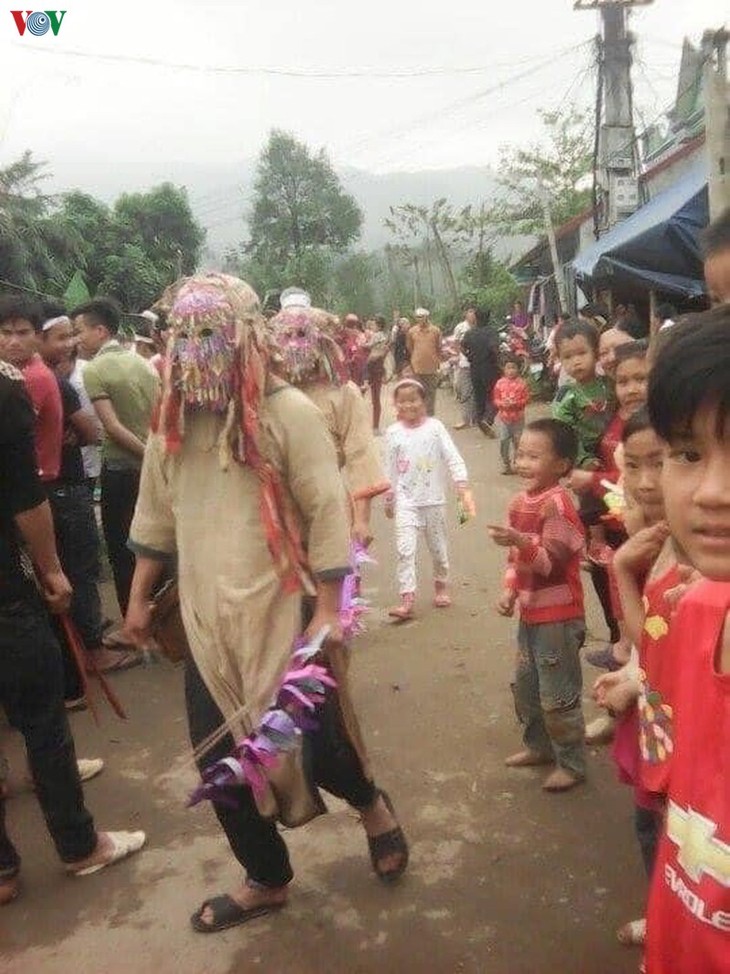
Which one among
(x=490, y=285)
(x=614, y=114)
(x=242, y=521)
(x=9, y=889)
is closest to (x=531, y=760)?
(x=242, y=521)

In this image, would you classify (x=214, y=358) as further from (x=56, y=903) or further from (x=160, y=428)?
(x=56, y=903)

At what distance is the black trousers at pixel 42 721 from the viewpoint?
2.57m

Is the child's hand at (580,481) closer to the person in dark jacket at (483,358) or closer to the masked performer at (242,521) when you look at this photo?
the masked performer at (242,521)

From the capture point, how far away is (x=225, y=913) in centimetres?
251

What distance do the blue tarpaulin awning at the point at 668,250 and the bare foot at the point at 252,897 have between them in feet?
18.8

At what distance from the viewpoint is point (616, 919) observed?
2.42m

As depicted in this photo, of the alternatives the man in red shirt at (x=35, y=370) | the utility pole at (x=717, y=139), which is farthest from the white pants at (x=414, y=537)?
the utility pole at (x=717, y=139)

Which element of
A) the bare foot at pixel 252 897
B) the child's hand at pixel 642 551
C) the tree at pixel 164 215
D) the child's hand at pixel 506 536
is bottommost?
A: the bare foot at pixel 252 897

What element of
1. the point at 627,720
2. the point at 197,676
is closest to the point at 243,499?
the point at 197,676

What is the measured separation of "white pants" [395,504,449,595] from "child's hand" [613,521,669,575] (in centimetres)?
298

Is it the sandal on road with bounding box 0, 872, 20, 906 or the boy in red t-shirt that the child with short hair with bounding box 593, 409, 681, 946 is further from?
the sandal on road with bounding box 0, 872, 20, 906

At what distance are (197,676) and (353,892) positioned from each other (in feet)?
2.94

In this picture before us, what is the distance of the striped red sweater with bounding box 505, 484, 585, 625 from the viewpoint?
9.59 ft

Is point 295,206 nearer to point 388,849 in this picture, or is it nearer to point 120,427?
point 120,427
